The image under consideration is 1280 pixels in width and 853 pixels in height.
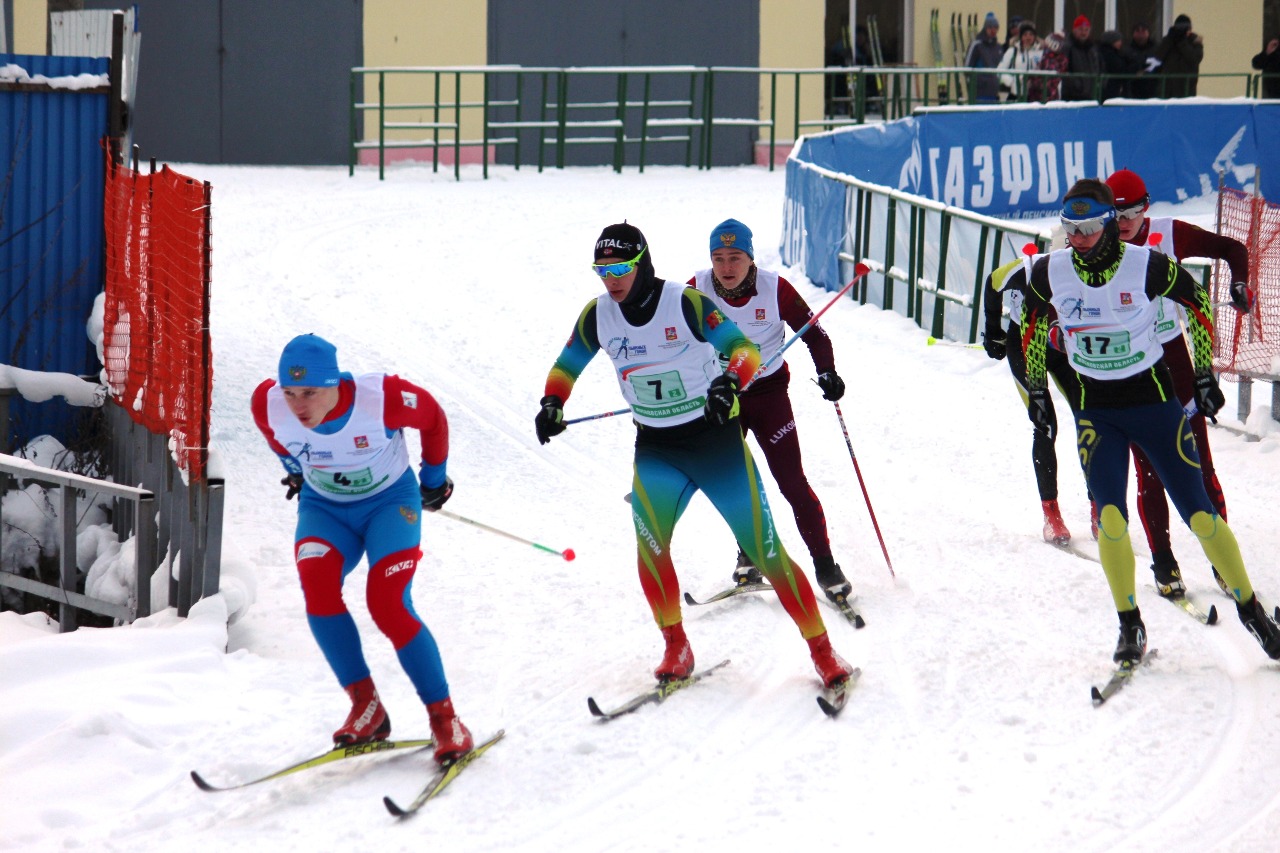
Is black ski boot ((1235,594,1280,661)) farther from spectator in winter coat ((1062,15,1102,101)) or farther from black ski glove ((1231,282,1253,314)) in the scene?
spectator in winter coat ((1062,15,1102,101))

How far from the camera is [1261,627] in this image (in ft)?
19.3

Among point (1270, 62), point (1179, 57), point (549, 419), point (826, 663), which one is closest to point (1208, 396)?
point (826, 663)

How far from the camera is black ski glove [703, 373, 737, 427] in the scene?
555cm

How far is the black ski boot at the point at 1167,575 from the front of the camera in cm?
688

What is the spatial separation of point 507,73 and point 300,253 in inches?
305

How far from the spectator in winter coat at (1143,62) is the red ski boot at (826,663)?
61.0 ft

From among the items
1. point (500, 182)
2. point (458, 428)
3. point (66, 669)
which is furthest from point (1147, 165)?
point (66, 669)

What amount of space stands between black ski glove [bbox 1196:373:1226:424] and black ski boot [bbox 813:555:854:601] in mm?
1761

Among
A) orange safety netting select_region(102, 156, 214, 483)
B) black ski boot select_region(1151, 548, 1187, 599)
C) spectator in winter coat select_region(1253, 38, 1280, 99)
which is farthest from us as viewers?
spectator in winter coat select_region(1253, 38, 1280, 99)

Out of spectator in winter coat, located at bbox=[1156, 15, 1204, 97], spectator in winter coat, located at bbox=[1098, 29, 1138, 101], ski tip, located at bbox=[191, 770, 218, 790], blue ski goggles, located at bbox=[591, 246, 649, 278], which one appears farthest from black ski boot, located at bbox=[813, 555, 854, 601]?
spectator in winter coat, located at bbox=[1156, 15, 1204, 97]

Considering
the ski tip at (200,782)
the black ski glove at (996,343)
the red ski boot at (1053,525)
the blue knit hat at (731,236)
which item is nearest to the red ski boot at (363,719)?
the ski tip at (200,782)

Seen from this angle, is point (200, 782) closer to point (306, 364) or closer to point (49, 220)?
Answer: point (306, 364)

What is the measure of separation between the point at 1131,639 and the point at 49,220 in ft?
23.7

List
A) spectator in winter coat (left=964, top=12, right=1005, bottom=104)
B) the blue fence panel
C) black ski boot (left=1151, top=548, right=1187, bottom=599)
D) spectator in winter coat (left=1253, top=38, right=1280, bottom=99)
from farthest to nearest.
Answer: spectator in winter coat (left=1253, top=38, right=1280, bottom=99) < spectator in winter coat (left=964, top=12, right=1005, bottom=104) < the blue fence panel < black ski boot (left=1151, top=548, right=1187, bottom=599)
